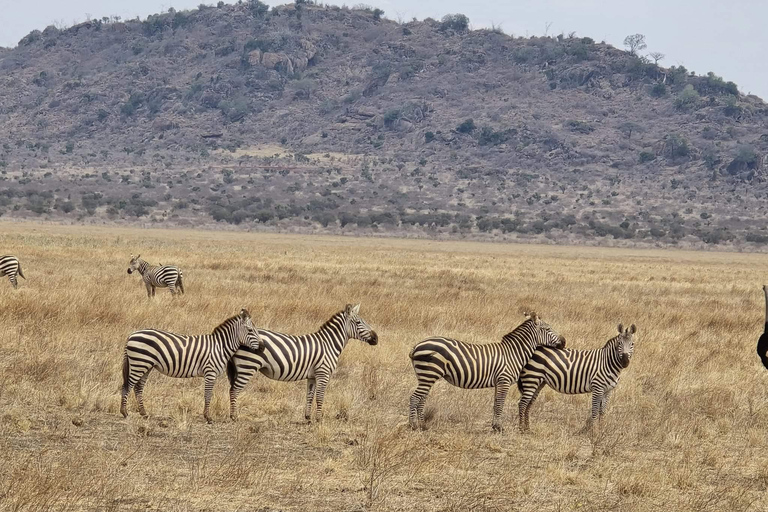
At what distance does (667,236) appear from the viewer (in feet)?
332

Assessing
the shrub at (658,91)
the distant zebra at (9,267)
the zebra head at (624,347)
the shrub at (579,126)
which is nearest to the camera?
the zebra head at (624,347)

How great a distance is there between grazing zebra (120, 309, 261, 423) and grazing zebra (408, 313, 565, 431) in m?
1.91

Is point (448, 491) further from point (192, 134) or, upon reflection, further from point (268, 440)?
point (192, 134)

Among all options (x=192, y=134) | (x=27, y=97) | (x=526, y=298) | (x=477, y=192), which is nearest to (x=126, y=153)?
(x=192, y=134)

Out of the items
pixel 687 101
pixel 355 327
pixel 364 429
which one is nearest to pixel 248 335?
pixel 355 327

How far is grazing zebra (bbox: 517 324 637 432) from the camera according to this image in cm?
1177

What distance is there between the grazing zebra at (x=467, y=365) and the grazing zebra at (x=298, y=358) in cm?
88

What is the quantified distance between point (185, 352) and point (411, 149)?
14953cm

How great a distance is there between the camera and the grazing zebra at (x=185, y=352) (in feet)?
37.0

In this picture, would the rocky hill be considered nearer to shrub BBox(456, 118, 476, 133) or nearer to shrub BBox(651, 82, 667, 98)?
shrub BBox(651, 82, 667, 98)

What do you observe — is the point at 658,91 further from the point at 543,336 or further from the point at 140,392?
the point at 140,392

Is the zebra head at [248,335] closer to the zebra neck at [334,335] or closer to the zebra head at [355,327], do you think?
the zebra neck at [334,335]

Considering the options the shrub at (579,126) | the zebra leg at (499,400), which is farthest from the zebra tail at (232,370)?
the shrub at (579,126)

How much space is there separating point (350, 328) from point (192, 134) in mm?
163417
